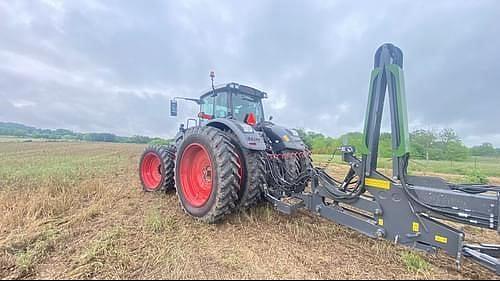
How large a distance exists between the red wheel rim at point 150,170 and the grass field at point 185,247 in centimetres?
150

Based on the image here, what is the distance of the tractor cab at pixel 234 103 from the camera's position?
477 cm

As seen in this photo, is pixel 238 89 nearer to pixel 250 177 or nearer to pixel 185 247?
pixel 250 177

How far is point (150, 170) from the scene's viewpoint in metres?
5.76

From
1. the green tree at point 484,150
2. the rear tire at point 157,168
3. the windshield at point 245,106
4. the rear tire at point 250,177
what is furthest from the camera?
the green tree at point 484,150

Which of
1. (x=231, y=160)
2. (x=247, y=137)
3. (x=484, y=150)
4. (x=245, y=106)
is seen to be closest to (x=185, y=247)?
(x=231, y=160)

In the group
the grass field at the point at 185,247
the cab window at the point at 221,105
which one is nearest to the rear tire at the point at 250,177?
the grass field at the point at 185,247

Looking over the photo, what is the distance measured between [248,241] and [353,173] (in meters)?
1.46

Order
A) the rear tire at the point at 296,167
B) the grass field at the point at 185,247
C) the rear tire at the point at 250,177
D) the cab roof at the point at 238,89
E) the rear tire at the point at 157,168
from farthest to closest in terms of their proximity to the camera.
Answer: the rear tire at the point at 157,168 → the cab roof at the point at 238,89 → the rear tire at the point at 296,167 → the rear tire at the point at 250,177 → the grass field at the point at 185,247

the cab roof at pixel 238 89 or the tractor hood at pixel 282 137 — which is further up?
the cab roof at pixel 238 89

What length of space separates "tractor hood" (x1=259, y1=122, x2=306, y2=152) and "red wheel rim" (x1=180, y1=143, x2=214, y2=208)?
1111 mm

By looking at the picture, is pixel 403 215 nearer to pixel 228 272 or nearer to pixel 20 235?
pixel 228 272

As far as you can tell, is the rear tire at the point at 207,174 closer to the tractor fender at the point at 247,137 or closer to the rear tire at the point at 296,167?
the tractor fender at the point at 247,137

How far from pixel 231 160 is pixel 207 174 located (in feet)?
2.64

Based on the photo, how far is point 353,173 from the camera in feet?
9.84
